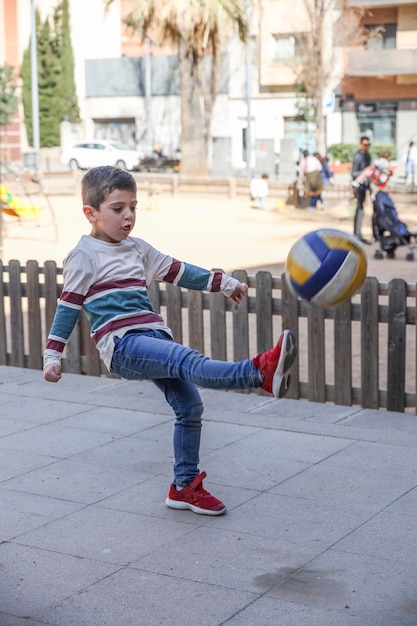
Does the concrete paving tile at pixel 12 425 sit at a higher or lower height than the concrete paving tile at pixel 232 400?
higher

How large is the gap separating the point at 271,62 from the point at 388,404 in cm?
4944

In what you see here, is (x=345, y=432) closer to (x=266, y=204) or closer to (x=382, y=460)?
(x=382, y=460)

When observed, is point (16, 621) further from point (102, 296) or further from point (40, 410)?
point (40, 410)

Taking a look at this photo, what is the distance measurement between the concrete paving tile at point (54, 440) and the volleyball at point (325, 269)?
205 centimetres

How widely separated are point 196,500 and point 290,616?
1.29 m

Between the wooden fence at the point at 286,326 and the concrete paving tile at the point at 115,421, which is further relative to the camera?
the wooden fence at the point at 286,326

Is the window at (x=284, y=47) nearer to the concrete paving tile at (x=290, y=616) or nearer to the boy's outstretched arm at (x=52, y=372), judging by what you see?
the boy's outstretched arm at (x=52, y=372)

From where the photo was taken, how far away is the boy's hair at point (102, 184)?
4.87m

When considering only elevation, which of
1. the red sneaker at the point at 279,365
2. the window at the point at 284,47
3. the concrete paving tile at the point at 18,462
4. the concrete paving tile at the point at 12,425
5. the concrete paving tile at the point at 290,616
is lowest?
the concrete paving tile at the point at 12,425

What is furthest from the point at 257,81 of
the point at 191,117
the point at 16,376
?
the point at 16,376

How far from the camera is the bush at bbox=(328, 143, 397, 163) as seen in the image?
4941 cm

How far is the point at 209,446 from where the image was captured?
21.1ft

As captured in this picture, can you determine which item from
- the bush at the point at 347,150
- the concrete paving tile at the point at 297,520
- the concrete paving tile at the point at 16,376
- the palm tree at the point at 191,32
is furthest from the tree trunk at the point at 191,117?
the concrete paving tile at the point at 297,520

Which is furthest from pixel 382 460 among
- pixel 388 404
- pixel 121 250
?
pixel 121 250
